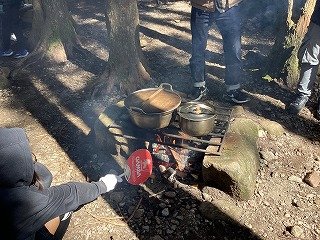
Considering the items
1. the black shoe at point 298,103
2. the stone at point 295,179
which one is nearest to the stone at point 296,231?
the stone at point 295,179

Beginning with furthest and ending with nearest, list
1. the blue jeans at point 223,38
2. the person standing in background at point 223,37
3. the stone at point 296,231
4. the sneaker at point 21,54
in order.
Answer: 1. the sneaker at point 21,54
2. the blue jeans at point 223,38
3. the person standing in background at point 223,37
4. the stone at point 296,231

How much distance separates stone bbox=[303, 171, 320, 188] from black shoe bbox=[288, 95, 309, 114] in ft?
4.77

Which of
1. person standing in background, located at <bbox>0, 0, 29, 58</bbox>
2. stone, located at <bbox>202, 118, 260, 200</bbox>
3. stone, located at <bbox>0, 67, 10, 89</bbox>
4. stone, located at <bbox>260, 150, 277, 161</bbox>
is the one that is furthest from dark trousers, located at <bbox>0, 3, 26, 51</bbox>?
stone, located at <bbox>260, 150, 277, 161</bbox>

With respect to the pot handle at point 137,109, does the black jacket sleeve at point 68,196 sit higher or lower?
lower

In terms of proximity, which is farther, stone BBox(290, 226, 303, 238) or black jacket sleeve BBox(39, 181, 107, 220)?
stone BBox(290, 226, 303, 238)

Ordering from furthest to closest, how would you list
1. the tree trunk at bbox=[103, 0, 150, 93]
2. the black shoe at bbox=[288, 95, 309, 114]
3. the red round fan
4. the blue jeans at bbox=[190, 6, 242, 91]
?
1. the tree trunk at bbox=[103, 0, 150, 93]
2. the black shoe at bbox=[288, 95, 309, 114]
3. the blue jeans at bbox=[190, 6, 242, 91]
4. the red round fan

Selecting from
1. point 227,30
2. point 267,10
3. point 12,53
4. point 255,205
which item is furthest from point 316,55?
point 12,53

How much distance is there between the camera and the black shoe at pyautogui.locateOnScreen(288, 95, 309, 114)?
17.9 feet

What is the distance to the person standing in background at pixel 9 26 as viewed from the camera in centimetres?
775

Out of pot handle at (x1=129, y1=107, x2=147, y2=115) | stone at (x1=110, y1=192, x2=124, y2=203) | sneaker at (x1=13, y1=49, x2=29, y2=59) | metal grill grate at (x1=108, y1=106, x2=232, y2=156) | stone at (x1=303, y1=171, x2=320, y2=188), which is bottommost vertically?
sneaker at (x1=13, y1=49, x2=29, y2=59)

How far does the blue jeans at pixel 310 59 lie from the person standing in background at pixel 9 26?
20.9 ft

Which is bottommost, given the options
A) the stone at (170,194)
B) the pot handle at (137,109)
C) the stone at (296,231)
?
the stone at (170,194)

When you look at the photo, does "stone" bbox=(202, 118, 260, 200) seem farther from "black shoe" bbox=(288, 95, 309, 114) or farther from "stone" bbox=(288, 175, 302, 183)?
"black shoe" bbox=(288, 95, 309, 114)

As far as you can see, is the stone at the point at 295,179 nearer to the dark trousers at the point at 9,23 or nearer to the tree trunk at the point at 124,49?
the tree trunk at the point at 124,49
